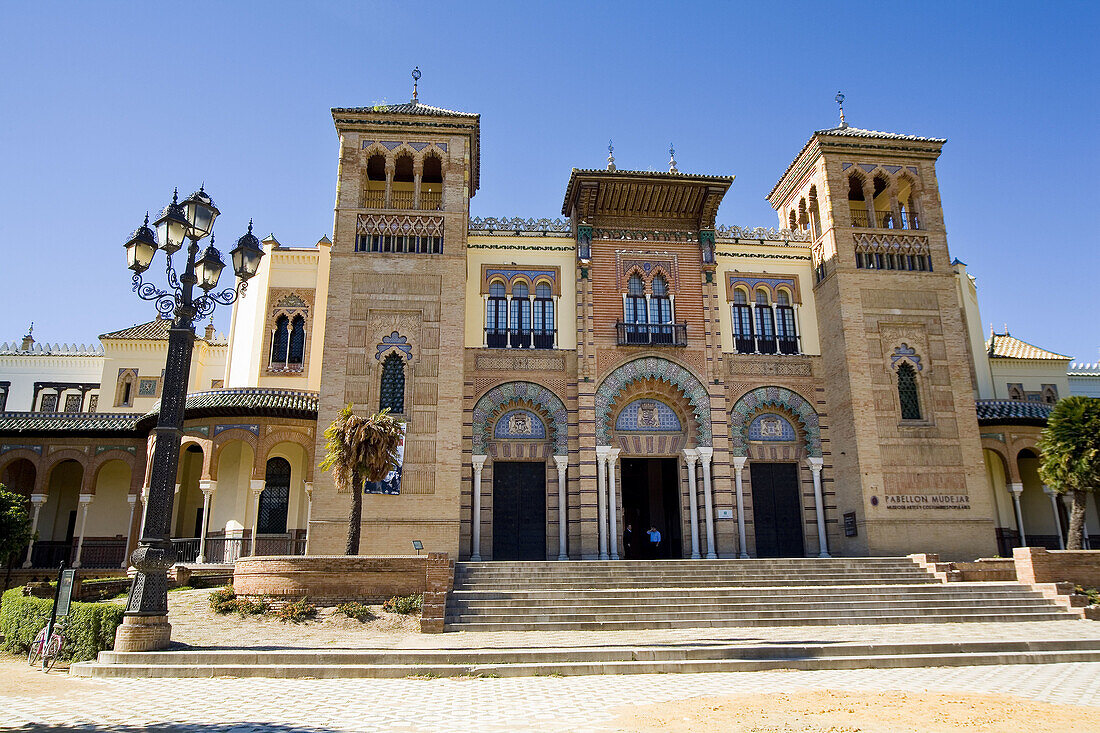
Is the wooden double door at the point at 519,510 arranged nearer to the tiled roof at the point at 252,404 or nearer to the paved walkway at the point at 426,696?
the tiled roof at the point at 252,404

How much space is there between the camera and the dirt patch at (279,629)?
12.7 m

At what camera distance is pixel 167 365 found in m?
11.2

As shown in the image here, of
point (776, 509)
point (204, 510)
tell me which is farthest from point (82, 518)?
point (776, 509)

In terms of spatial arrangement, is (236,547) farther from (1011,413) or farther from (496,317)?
(1011,413)

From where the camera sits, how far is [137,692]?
8953 millimetres

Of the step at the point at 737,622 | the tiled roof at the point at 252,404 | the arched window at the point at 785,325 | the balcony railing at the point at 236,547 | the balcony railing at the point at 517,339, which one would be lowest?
the step at the point at 737,622

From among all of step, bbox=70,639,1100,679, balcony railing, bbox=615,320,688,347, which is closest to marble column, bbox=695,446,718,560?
balcony railing, bbox=615,320,688,347

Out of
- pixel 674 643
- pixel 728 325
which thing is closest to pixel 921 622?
pixel 674 643

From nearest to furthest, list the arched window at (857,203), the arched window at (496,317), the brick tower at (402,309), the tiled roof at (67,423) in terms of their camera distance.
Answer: the brick tower at (402,309) < the arched window at (496,317) < the arched window at (857,203) < the tiled roof at (67,423)

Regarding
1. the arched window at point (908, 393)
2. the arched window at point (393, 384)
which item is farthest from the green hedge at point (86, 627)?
the arched window at point (908, 393)

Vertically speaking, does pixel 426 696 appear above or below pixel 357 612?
below

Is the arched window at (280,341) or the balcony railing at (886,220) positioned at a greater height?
the balcony railing at (886,220)

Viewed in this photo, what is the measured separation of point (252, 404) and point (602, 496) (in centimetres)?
989

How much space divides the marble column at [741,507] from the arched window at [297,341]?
1382 centimetres
